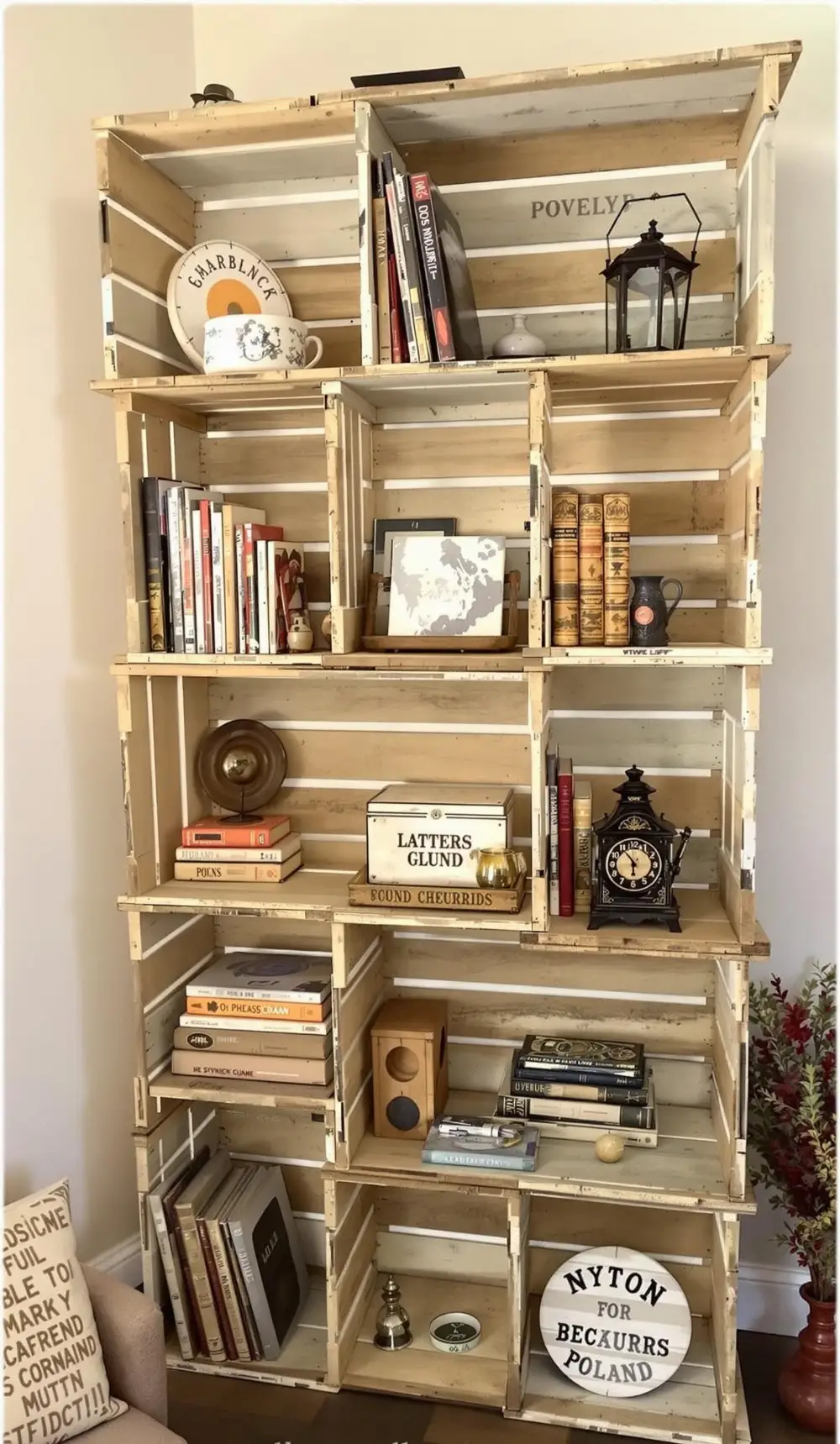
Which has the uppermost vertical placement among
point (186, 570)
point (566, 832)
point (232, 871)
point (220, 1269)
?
point (186, 570)

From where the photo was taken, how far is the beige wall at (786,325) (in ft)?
6.90

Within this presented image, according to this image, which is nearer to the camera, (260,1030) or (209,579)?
(209,579)

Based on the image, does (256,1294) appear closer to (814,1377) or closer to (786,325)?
(814,1377)

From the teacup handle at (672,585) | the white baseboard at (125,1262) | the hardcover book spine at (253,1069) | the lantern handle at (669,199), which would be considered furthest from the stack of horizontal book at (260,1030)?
the lantern handle at (669,199)

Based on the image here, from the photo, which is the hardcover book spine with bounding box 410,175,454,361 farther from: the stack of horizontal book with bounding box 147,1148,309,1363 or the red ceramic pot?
the red ceramic pot

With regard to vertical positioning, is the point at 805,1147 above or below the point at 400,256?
below

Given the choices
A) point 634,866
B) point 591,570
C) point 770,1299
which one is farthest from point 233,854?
point 770,1299

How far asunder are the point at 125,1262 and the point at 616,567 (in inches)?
72.1

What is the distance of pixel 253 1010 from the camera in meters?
2.19

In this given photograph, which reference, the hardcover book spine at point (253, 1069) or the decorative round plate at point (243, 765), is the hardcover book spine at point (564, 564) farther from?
the hardcover book spine at point (253, 1069)

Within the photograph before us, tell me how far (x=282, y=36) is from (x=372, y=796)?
1.66m

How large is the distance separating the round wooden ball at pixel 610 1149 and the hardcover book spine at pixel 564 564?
0.93m

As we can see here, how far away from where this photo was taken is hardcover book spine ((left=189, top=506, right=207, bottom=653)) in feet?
6.74

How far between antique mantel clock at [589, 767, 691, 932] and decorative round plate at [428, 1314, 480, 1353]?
0.95 meters
